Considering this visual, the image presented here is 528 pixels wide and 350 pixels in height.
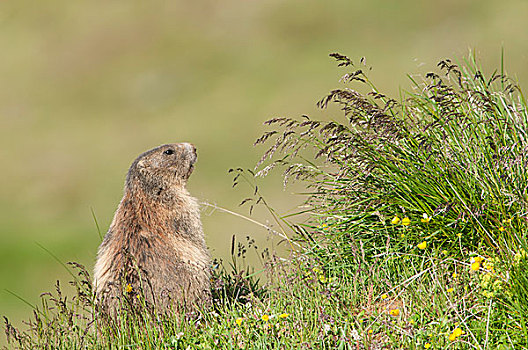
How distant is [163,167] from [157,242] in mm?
1069

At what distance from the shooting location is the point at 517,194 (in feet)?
13.0

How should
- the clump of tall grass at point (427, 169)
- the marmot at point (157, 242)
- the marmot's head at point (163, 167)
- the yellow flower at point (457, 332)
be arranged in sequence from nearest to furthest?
1. the yellow flower at point (457, 332)
2. the clump of tall grass at point (427, 169)
3. the marmot at point (157, 242)
4. the marmot's head at point (163, 167)

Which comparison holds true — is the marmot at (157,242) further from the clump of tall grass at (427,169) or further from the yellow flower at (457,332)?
the yellow flower at (457,332)

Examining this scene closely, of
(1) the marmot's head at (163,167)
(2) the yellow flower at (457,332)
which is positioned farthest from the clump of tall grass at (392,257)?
(1) the marmot's head at (163,167)

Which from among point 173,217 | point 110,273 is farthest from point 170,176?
point 110,273

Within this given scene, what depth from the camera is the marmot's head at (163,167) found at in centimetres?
592

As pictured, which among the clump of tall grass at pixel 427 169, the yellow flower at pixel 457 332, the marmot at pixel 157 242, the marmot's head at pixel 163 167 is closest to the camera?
the yellow flower at pixel 457 332

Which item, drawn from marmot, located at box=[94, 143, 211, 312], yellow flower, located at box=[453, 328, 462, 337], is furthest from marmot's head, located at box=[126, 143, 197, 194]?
yellow flower, located at box=[453, 328, 462, 337]

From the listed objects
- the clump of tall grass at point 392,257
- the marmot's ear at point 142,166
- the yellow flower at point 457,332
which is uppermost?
the marmot's ear at point 142,166

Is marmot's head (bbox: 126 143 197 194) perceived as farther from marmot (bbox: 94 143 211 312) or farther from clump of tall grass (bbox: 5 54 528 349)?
clump of tall grass (bbox: 5 54 528 349)

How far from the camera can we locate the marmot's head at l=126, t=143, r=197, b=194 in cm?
592

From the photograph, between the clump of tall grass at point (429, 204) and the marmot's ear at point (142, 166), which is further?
the marmot's ear at point (142, 166)

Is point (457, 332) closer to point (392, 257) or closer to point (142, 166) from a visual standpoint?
point (392, 257)

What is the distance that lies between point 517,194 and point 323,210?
1.62 meters
